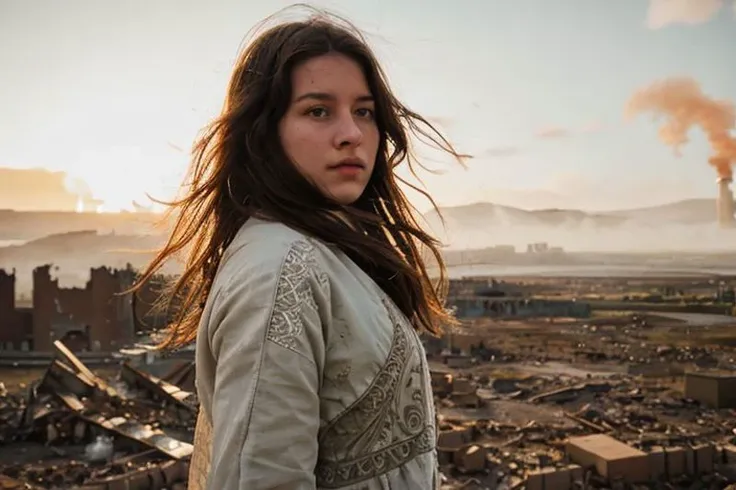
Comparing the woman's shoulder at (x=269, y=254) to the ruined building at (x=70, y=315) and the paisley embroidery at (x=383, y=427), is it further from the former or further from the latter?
the ruined building at (x=70, y=315)

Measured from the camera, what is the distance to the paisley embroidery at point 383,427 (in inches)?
28.4

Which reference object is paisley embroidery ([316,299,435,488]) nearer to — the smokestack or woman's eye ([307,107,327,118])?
woman's eye ([307,107,327,118])

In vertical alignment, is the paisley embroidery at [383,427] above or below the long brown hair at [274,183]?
below

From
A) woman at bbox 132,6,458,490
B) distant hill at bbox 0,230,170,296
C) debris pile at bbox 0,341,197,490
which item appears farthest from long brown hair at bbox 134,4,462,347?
distant hill at bbox 0,230,170,296

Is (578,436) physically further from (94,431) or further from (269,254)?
(269,254)

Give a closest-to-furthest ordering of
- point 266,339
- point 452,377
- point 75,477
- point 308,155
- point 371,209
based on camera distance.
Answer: point 266,339 → point 308,155 → point 371,209 → point 75,477 → point 452,377

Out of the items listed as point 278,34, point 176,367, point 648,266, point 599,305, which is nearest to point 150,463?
point 176,367

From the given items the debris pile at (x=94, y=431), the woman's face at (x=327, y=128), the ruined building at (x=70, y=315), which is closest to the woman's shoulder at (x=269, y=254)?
the woman's face at (x=327, y=128)

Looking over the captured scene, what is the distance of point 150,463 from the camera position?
10.5ft

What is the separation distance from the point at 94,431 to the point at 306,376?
3439 mm

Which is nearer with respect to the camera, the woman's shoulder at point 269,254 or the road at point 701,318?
the woman's shoulder at point 269,254

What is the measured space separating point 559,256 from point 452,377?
56.5 inches

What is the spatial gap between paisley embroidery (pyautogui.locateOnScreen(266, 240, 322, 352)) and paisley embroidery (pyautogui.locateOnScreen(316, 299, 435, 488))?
0.42ft

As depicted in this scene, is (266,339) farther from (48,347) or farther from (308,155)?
(48,347)
